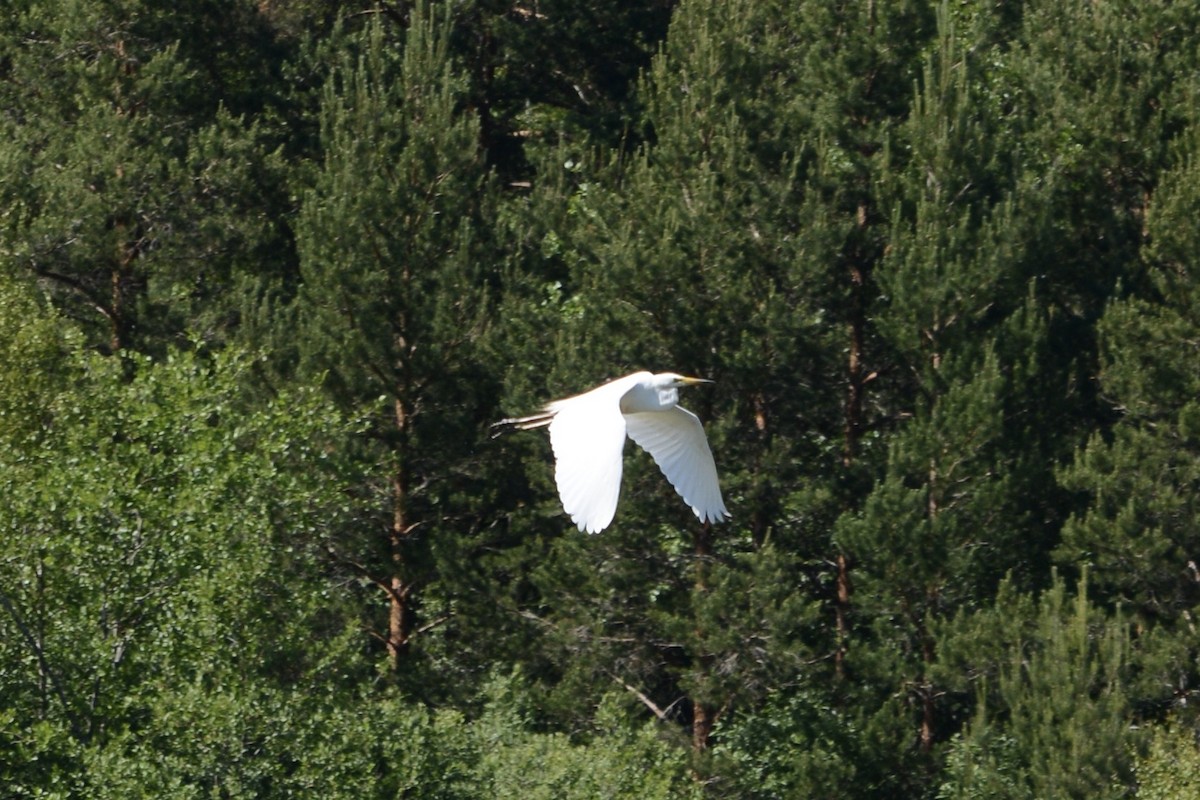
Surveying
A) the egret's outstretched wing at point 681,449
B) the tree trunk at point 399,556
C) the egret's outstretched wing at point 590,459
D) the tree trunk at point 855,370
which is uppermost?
the egret's outstretched wing at point 590,459

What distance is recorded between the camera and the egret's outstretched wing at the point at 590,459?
9906mm

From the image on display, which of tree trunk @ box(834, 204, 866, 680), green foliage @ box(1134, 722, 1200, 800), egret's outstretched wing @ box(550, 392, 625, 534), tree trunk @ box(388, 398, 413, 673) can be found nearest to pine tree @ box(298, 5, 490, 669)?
tree trunk @ box(388, 398, 413, 673)

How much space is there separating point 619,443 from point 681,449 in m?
1.59

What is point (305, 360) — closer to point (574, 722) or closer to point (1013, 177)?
point (574, 722)

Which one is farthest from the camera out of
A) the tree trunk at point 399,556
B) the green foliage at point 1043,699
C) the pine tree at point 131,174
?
the pine tree at point 131,174

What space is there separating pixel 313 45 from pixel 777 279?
555 centimetres

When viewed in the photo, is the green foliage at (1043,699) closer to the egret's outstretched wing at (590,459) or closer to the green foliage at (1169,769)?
the green foliage at (1169,769)

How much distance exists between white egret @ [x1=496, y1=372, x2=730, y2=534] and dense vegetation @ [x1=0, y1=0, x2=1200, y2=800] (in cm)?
266

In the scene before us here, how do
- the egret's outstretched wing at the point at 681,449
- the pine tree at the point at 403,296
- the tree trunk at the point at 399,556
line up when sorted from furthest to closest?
the tree trunk at the point at 399,556 → the pine tree at the point at 403,296 → the egret's outstretched wing at the point at 681,449

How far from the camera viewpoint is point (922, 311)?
16.3m

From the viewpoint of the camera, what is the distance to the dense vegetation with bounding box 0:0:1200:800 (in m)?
15.2

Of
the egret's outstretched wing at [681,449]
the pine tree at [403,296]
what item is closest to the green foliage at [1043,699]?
the egret's outstretched wing at [681,449]

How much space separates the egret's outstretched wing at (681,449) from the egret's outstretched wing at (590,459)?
0.76 m

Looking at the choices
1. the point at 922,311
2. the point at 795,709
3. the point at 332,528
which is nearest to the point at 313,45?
the point at 332,528
